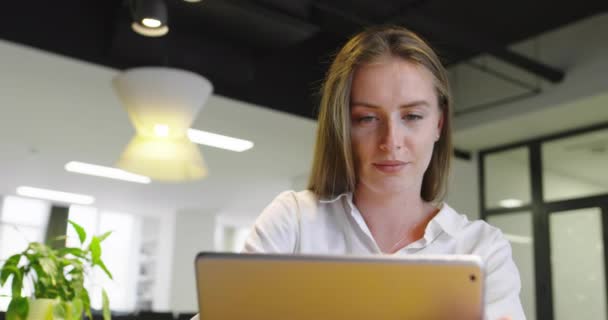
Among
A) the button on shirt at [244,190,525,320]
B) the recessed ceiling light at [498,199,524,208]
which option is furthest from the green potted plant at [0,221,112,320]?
the recessed ceiling light at [498,199,524,208]

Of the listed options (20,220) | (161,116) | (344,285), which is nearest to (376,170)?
(344,285)

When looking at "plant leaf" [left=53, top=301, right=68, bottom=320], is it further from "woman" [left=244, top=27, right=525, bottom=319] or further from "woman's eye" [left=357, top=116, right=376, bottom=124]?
"woman's eye" [left=357, top=116, right=376, bottom=124]

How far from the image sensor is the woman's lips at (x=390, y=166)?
1277mm

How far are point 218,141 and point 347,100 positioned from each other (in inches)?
238

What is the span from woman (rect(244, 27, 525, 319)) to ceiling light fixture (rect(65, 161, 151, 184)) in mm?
7614

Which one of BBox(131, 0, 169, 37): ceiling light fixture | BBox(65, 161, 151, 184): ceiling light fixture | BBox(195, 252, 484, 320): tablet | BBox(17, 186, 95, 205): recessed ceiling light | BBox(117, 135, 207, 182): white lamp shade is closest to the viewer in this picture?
BBox(195, 252, 484, 320): tablet

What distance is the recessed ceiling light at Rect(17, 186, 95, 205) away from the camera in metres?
10.7

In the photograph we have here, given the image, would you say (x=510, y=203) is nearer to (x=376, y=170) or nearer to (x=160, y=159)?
(x=160, y=159)

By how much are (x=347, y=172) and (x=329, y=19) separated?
348cm

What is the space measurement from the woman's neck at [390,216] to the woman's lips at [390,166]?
0.08m

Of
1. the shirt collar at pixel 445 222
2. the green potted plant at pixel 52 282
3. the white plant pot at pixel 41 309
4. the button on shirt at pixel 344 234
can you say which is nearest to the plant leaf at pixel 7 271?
the green potted plant at pixel 52 282

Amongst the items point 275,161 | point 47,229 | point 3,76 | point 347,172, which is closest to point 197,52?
point 3,76

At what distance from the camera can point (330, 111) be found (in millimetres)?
1332

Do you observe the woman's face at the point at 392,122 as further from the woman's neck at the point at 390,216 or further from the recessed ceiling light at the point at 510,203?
the recessed ceiling light at the point at 510,203
